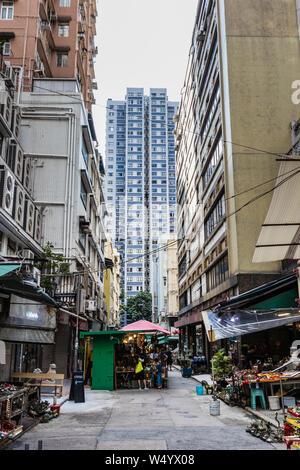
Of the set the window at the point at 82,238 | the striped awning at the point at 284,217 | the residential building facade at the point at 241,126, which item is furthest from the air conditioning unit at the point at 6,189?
the residential building facade at the point at 241,126

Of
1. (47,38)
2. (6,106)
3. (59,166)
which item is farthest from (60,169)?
(47,38)

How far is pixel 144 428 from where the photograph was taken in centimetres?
1028

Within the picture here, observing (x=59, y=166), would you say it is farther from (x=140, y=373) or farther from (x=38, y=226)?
(x=140, y=373)

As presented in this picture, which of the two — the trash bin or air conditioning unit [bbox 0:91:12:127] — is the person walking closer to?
the trash bin

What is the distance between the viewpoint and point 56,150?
26609mm

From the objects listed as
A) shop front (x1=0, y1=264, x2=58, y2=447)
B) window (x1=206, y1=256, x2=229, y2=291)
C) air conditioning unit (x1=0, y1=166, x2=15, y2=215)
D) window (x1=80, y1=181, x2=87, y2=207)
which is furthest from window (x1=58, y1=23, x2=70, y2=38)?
shop front (x1=0, y1=264, x2=58, y2=447)

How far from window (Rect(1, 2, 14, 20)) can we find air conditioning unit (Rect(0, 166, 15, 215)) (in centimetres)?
1652

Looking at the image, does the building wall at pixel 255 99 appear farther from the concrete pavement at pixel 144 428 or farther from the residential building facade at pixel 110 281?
the residential building facade at pixel 110 281

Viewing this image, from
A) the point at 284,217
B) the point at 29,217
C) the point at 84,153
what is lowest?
the point at 284,217

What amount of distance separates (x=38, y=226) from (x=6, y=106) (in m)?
6.67

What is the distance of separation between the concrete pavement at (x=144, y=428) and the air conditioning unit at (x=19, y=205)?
860cm
